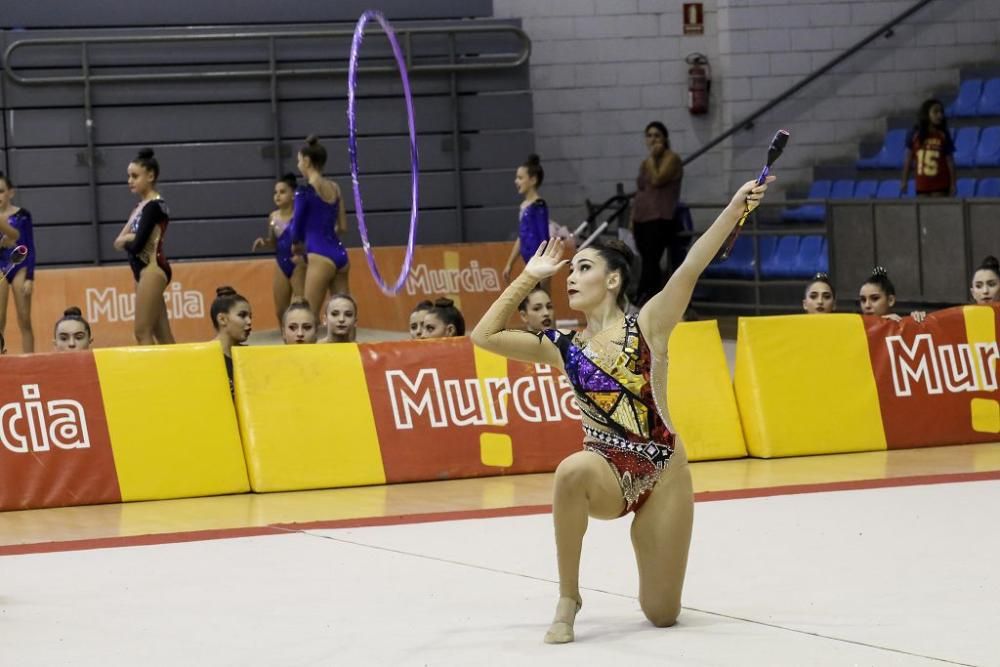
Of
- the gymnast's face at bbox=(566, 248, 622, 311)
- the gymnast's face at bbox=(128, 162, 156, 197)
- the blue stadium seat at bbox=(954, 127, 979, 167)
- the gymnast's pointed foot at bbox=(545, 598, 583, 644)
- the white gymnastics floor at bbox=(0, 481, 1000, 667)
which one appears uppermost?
the blue stadium seat at bbox=(954, 127, 979, 167)

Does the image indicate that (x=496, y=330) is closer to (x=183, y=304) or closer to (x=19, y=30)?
(x=183, y=304)

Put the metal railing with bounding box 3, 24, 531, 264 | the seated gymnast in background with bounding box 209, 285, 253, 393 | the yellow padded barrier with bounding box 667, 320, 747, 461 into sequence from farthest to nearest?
1. the metal railing with bounding box 3, 24, 531, 264
2. the seated gymnast in background with bounding box 209, 285, 253, 393
3. the yellow padded barrier with bounding box 667, 320, 747, 461

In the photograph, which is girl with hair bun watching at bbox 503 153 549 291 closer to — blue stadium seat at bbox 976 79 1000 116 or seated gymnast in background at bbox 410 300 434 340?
seated gymnast in background at bbox 410 300 434 340

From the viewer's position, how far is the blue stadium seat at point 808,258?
595 inches

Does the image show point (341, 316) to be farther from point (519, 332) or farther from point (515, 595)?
point (519, 332)

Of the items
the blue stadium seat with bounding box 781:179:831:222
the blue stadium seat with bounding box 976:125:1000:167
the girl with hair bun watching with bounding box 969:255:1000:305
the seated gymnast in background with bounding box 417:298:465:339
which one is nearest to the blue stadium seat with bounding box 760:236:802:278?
the blue stadium seat with bounding box 781:179:831:222

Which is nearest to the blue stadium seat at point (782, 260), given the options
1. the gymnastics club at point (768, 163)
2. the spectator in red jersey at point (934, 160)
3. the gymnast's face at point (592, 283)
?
the spectator in red jersey at point (934, 160)

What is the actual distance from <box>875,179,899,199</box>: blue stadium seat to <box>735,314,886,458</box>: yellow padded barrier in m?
7.80

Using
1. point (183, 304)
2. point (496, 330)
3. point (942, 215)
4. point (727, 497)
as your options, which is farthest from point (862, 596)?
point (183, 304)

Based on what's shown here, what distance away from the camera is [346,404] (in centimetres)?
811

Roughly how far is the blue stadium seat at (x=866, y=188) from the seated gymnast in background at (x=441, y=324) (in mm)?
8479

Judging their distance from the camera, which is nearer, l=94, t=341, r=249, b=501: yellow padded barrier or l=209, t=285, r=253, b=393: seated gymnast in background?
l=94, t=341, r=249, b=501: yellow padded barrier

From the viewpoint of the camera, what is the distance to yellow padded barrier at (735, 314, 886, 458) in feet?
28.0

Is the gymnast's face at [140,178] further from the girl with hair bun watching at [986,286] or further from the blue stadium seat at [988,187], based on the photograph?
the blue stadium seat at [988,187]
